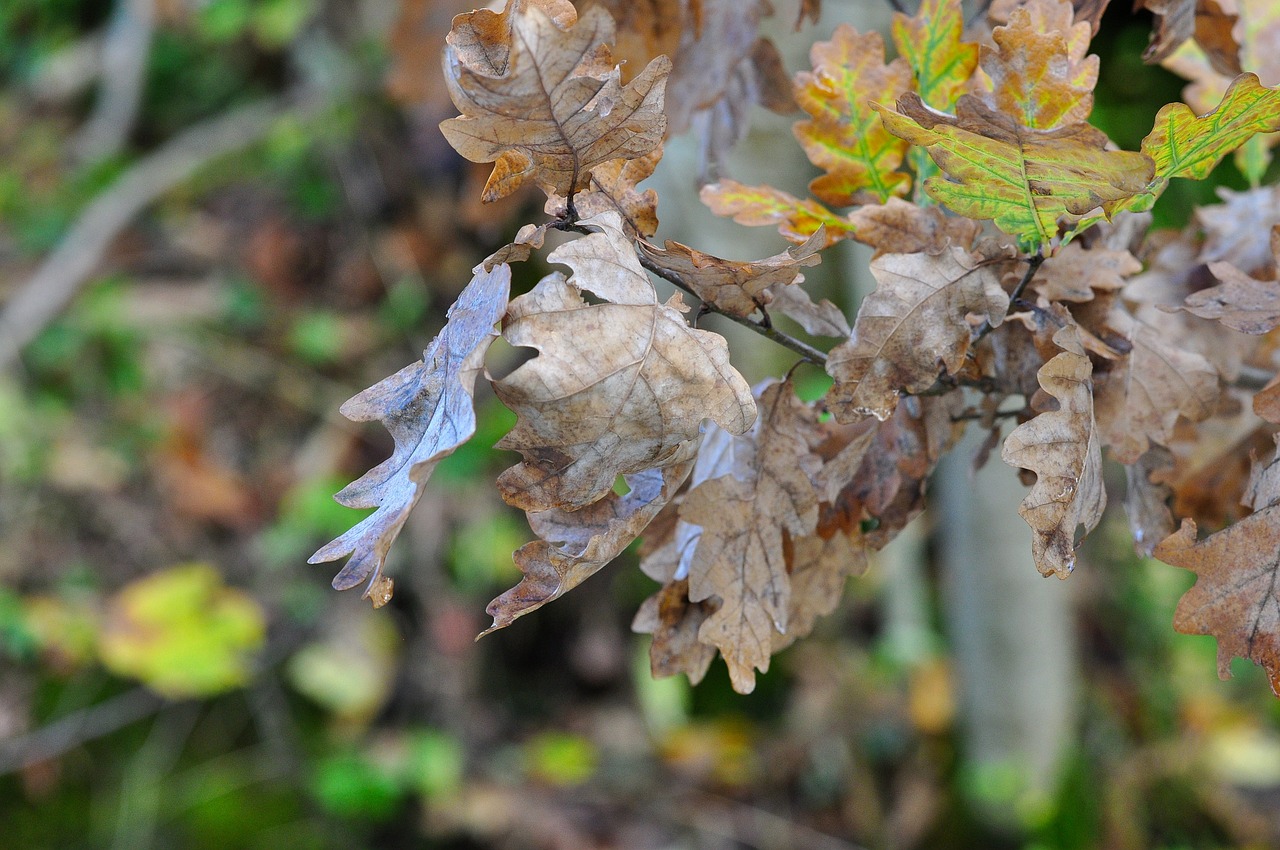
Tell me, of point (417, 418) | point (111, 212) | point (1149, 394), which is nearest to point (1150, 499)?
point (1149, 394)

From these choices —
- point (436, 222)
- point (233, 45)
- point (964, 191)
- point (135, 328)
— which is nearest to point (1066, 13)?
point (964, 191)

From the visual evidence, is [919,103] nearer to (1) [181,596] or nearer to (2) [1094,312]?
(2) [1094,312]

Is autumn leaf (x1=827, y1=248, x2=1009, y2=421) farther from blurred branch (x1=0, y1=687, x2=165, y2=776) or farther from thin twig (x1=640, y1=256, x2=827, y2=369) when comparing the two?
blurred branch (x1=0, y1=687, x2=165, y2=776)

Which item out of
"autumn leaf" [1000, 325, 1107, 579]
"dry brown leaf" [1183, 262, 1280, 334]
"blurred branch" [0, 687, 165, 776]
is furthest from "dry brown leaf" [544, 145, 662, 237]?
"blurred branch" [0, 687, 165, 776]

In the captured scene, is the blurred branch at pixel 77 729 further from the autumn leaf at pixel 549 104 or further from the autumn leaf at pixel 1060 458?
the autumn leaf at pixel 1060 458

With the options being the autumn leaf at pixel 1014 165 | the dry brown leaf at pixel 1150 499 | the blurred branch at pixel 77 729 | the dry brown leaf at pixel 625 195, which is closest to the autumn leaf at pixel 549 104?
the dry brown leaf at pixel 625 195
